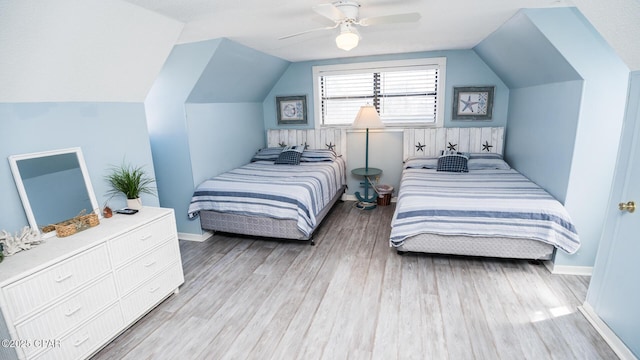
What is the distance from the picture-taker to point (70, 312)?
1714mm

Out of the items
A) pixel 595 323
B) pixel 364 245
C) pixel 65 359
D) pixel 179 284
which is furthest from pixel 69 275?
pixel 595 323

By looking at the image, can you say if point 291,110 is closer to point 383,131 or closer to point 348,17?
point 383,131

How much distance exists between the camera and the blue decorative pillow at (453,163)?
3.84m

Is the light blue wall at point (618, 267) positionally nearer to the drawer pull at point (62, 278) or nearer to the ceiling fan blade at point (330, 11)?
the ceiling fan blade at point (330, 11)

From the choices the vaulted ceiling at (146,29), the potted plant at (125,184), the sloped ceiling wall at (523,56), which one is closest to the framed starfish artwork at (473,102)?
the sloped ceiling wall at (523,56)

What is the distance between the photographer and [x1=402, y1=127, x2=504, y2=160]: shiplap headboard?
425 cm

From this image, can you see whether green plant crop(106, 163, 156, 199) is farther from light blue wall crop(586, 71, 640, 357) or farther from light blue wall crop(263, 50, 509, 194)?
light blue wall crop(586, 71, 640, 357)

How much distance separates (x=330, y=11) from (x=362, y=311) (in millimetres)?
2096

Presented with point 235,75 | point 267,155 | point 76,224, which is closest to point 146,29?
point 76,224

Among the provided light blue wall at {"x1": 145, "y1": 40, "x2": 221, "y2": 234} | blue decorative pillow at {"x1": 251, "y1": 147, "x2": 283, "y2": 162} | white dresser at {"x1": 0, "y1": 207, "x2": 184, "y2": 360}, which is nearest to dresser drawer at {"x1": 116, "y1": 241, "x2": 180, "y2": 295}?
white dresser at {"x1": 0, "y1": 207, "x2": 184, "y2": 360}

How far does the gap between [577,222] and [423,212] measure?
1228mm

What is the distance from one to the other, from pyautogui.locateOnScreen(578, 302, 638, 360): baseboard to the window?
9.57 feet

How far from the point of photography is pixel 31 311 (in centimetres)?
154

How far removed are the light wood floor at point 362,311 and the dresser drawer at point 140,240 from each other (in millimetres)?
518
